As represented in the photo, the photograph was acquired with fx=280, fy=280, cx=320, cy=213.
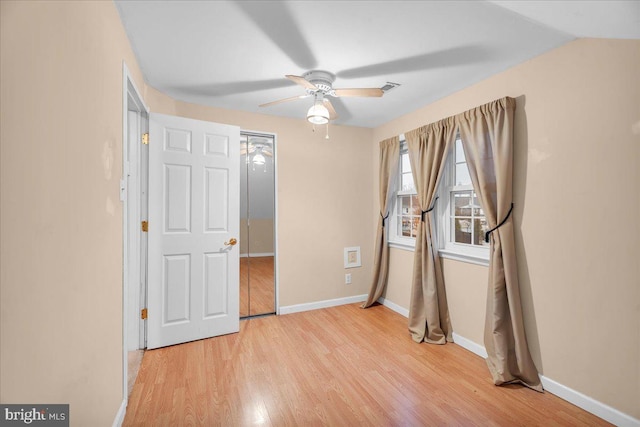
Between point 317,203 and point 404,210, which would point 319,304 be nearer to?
point 317,203

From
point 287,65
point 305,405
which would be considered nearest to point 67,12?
point 287,65

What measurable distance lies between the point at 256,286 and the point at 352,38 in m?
2.83

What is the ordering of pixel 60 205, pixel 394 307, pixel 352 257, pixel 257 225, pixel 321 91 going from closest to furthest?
pixel 60 205, pixel 321 91, pixel 257 225, pixel 394 307, pixel 352 257

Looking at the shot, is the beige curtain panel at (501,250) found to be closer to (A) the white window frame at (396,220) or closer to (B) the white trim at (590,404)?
(B) the white trim at (590,404)

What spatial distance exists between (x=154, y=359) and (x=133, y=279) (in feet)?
2.42

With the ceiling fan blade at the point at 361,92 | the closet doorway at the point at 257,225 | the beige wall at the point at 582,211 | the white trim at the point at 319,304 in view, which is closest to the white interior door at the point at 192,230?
the closet doorway at the point at 257,225

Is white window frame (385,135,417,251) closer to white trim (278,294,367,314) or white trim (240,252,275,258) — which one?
white trim (278,294,367,314)

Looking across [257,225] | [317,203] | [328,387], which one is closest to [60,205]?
[328,387]

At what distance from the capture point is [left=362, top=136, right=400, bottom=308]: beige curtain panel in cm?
371

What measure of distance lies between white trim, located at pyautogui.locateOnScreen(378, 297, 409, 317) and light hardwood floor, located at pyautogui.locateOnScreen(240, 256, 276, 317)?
Result: 148cm

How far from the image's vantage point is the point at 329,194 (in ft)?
12.6

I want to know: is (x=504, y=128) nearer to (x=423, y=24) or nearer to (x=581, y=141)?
(x=581, y=141)

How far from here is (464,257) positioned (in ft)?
8.96

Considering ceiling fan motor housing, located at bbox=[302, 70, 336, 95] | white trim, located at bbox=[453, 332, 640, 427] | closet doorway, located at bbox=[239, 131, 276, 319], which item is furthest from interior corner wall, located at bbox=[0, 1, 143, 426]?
white trim, located at bbox=[453, 332, 640, 427]
